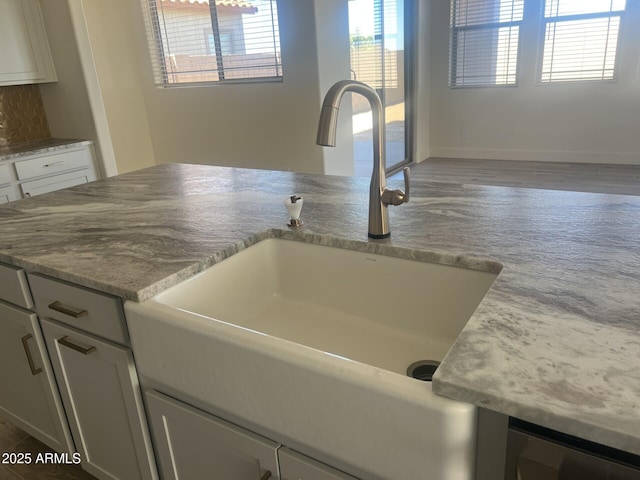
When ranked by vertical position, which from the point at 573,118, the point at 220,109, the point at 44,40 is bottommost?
the point at 573,118

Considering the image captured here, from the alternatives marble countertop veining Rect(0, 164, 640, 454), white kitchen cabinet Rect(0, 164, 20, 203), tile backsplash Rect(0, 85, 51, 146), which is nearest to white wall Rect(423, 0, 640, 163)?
tile backsplash Rect(0, 85, 51, 146)

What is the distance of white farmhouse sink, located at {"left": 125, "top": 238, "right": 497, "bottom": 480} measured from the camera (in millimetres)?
750

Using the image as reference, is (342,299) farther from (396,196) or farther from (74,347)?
(74,347)

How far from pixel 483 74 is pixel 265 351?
19.9ft

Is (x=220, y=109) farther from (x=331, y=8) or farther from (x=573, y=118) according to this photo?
(x=573, y=118)

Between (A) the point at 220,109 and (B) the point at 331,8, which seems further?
(A) the point at 220,109

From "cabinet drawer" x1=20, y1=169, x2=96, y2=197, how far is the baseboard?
4.47 m

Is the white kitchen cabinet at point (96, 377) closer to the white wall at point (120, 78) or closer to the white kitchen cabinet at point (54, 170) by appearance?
the white kitchen cabinet at point (54, 170)

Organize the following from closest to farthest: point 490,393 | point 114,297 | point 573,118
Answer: point 490,393 → point 114,297 → point 573,118

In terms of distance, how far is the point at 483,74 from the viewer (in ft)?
20.0

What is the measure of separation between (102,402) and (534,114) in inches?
233

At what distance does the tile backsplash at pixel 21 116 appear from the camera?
3709 millimetres

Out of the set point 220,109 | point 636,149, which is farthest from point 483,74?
point 220,109

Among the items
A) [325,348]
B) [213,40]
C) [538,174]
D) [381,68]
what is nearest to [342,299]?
[325,348]
